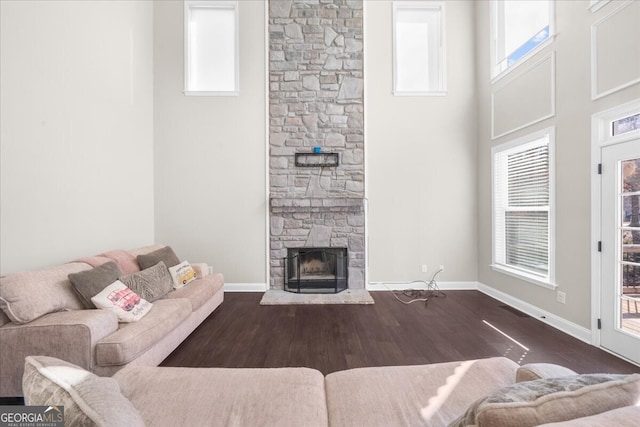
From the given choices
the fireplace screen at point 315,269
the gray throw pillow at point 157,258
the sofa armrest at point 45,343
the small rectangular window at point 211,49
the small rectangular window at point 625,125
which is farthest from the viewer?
the small rectangular window at point 211,49

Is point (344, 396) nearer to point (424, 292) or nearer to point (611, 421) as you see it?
point (611, 421)

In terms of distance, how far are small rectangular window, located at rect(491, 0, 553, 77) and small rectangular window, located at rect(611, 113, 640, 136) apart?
51.0 inches

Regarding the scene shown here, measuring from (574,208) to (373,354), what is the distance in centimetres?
248

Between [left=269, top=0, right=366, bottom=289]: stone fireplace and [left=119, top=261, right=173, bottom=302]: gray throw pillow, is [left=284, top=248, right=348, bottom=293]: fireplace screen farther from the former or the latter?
[left=119, top=261, right=173, bottom=302]: gray throw pillow

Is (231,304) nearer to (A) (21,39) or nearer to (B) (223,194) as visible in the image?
(B) (223,194)

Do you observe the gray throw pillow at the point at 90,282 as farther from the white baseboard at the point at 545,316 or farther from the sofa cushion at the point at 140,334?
the white baseboard at the point at 545,316

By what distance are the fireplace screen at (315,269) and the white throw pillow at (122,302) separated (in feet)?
7.67

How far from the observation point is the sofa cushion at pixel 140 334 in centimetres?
191

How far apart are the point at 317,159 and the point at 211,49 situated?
250 centimetres

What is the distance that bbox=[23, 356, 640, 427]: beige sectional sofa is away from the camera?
70cm

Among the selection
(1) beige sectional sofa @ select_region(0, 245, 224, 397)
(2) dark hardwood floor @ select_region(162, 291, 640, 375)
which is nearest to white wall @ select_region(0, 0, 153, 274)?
(1) beige sectional sofa @ select_region(0, 245, 224, 397)

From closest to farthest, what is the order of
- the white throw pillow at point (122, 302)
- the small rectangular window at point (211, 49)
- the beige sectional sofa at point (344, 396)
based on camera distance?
1. the beige sectional sofa at point (344, 396)
2. the white throw pillow at point (122, 302)
3. the small rectangular window at point (211, 49)

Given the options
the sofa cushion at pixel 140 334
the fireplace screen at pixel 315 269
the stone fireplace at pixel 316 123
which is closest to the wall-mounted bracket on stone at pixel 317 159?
the stone fireplace at pixel 316 123

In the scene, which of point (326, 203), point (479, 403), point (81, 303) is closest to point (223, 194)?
point (326, 203)
